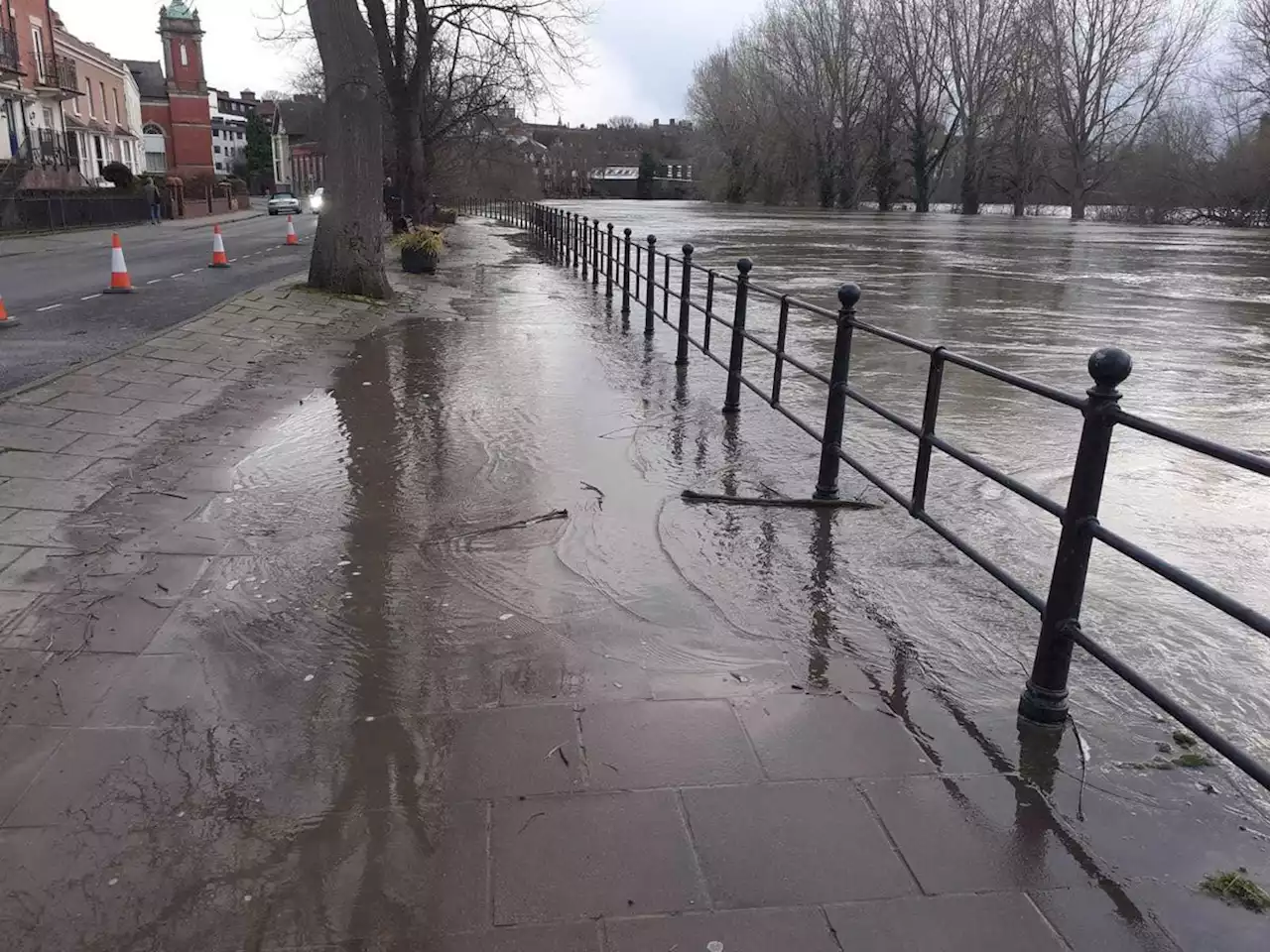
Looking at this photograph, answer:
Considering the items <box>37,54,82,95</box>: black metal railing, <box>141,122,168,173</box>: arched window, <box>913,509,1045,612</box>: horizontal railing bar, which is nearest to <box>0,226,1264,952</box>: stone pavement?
<box>913,509,1045,612</box>: horizontal railing bar

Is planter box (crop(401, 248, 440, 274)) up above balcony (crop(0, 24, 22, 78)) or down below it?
below

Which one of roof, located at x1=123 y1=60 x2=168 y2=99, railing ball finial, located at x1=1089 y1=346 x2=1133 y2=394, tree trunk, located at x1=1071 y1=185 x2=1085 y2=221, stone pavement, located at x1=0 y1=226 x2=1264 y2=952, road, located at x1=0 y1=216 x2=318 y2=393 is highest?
roof, located at x1=123 y1=60 x2=168 y2=99

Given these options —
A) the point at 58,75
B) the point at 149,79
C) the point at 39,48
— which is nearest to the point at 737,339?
the point at 39,48

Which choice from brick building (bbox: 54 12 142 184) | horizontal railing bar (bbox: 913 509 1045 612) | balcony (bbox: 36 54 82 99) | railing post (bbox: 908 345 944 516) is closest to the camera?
horizontal railing bar (bbox: 913 509 1045 612)

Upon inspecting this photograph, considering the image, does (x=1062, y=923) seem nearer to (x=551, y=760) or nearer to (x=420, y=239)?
(x=551, y=760)

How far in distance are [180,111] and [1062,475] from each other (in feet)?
250

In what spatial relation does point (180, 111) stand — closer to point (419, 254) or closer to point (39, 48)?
point (39, 48)

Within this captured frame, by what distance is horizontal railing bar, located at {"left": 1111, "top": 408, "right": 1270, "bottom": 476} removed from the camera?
2277 millimetres

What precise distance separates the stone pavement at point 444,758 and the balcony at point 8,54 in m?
38.0

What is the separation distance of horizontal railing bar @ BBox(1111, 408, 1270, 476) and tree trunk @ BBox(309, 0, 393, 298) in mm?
12008

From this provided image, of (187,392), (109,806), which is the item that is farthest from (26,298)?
(109,806)

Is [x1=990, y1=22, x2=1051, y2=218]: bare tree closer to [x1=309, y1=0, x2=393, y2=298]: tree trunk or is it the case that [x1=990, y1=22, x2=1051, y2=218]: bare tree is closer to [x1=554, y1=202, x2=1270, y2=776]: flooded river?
[x1=554, y1=202, x2=1270, y2=776]: flooded river

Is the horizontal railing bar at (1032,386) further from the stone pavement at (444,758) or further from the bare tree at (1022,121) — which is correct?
the bare tree at (1022,121)

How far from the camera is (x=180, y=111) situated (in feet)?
226
